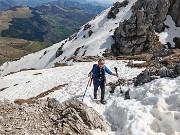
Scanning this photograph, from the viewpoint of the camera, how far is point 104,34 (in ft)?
319

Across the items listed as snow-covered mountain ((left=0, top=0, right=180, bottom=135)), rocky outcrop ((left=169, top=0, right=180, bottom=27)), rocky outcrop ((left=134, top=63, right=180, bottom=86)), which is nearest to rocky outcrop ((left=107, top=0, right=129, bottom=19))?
snow-covered mountain ((left=0, top=0, right=180, bottom=135))

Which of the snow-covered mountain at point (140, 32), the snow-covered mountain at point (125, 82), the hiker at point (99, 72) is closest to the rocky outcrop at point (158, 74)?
the snow-covered mountain at point (125, 82)

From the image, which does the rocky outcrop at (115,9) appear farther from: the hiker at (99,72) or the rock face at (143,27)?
the hiker at (99,72)

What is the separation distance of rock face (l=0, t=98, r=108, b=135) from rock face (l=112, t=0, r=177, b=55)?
196 ft

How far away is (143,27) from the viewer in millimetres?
76438

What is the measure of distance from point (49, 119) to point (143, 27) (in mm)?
62136

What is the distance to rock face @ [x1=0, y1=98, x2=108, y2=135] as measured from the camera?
1648 centimetres

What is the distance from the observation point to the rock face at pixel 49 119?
16.5 m

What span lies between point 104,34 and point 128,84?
7235 cm

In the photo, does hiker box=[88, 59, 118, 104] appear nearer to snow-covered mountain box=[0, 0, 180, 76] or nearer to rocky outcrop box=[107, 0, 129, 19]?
snow-covered mountain box=[0, 0, 180, 76]

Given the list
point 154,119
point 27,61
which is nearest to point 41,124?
point 154,119

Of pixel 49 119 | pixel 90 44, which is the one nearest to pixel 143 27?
pixel 90 44

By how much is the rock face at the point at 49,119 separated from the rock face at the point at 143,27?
196ft

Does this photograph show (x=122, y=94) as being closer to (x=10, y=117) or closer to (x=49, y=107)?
(x=49, y=107)
